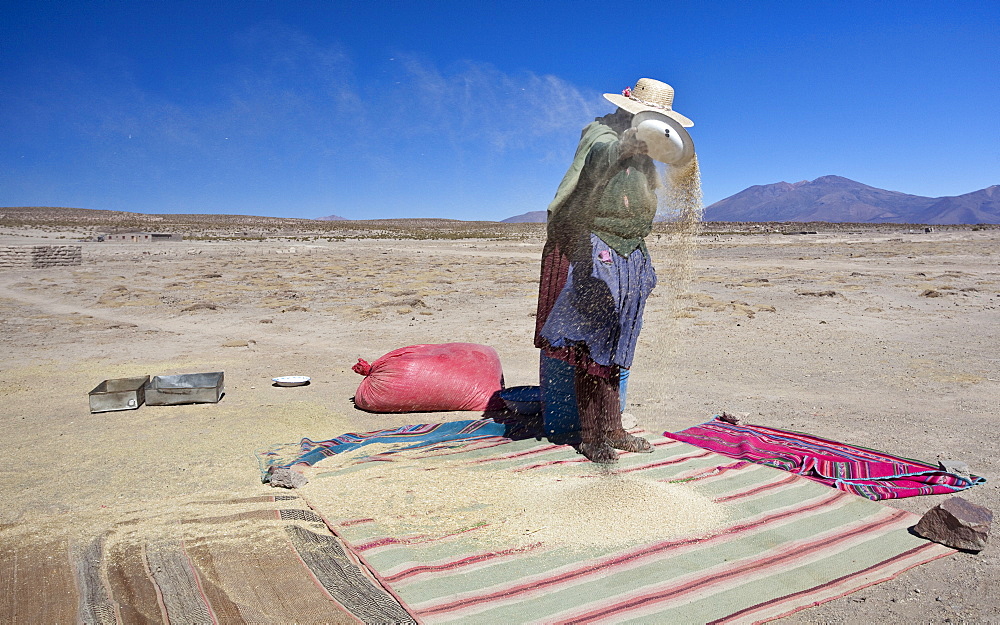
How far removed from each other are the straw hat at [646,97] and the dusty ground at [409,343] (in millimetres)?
876

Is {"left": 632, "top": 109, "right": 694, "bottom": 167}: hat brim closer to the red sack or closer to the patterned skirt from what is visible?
the patterned skirt

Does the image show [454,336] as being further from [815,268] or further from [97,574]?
[815,268]

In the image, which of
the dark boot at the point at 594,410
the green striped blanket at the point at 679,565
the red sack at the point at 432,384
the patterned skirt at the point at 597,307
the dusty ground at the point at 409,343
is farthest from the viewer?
the red sack at the point at 432,384

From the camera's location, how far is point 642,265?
376cm

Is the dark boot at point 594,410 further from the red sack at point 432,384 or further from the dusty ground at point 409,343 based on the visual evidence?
the red sack at point 432,384

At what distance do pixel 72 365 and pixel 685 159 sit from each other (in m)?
6.79

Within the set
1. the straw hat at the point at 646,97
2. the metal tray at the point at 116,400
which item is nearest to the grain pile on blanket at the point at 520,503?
the straw hat at the point at 646,97

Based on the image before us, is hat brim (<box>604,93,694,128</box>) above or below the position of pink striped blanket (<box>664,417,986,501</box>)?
above

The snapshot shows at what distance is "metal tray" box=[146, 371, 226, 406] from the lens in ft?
17.8

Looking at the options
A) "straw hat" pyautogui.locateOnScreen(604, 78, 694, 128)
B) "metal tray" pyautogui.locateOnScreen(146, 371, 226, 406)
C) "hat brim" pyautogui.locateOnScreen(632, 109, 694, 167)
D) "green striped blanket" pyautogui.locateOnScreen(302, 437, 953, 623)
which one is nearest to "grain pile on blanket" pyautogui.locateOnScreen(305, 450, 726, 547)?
"green striped blanket" pyautogui.locateOnScreen(302, 437, 953, 623)

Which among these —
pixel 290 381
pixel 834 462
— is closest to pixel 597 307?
pixel 834 462

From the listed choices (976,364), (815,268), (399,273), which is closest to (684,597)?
(976,364)

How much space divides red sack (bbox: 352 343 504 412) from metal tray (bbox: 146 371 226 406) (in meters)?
1.33

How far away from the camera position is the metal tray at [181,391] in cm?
542
